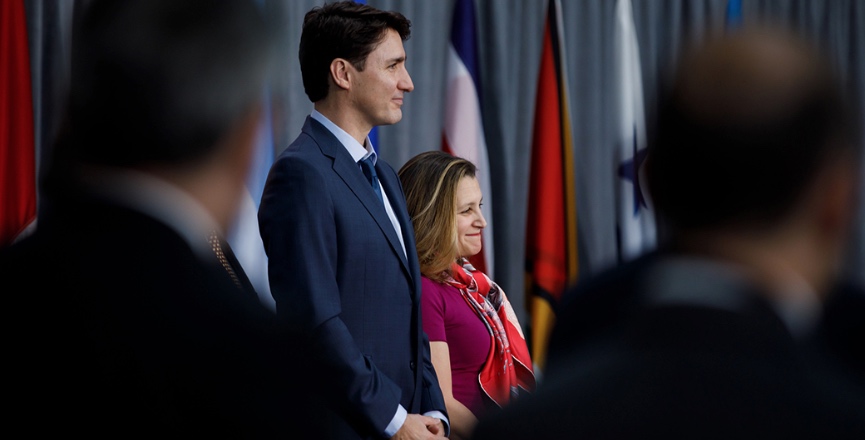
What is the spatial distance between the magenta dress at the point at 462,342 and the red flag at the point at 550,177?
6.27 feet

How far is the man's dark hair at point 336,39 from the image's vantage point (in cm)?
257

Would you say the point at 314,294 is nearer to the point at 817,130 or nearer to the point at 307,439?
the point at 307,439

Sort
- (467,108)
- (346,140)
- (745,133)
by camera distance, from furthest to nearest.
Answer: (467,108)
(346,140)
(745,133)

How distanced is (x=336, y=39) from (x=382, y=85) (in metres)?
0.16

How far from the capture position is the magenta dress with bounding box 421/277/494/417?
3.09 m

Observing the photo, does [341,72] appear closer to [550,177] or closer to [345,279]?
[345,279]

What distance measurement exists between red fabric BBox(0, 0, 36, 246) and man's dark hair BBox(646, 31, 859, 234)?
3.66 m

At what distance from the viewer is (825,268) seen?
37.1 inches

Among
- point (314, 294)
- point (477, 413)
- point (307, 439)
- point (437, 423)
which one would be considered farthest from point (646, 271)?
point (477, 413)

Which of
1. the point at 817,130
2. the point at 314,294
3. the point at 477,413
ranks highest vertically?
the point at 817,130

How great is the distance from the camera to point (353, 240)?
7.79 ft

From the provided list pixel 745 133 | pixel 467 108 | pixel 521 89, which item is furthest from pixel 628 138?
pixel 745 133

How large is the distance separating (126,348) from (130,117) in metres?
0.21

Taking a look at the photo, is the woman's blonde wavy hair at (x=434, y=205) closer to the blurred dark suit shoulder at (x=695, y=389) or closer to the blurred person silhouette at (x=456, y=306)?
the blurred person silhouette at (x=456, y=306)
